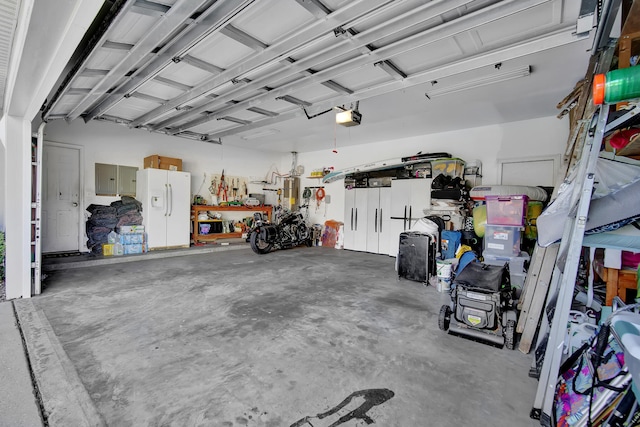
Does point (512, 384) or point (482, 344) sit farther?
point (482, 344)

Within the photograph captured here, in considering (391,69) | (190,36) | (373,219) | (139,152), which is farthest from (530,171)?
(139,152)

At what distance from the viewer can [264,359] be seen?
2.17 m

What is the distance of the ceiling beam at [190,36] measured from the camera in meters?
2.18

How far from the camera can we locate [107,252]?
5.81 metres

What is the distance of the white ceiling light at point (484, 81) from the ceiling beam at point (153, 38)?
326cm

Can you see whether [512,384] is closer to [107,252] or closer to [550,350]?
[550,350]

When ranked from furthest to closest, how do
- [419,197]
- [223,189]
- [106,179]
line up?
[223,189] → [419,197] → [106,179]

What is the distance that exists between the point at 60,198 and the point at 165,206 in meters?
1.84

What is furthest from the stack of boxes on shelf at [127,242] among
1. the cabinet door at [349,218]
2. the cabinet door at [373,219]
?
the cabinet door at [373,219]

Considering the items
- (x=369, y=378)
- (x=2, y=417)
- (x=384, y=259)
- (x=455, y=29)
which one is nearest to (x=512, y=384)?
(x=369, y=378)

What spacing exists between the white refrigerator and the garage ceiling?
163cm

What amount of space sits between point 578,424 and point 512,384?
619 millimetres

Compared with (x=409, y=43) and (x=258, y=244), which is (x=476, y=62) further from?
(x=258, y=244)

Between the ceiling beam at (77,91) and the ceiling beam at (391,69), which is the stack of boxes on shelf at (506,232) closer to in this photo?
the ceiling beam at (391,69)
